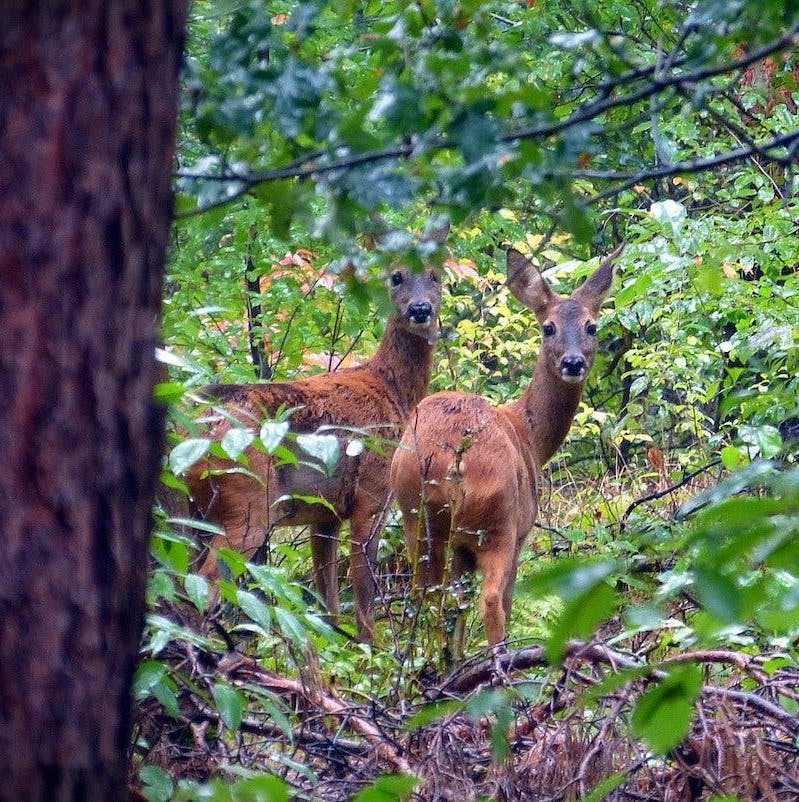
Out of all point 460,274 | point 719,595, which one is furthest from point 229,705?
point 460,274

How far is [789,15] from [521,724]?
239cm

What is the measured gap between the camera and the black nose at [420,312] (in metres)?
8.84

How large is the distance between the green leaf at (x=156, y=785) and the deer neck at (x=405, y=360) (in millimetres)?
6055

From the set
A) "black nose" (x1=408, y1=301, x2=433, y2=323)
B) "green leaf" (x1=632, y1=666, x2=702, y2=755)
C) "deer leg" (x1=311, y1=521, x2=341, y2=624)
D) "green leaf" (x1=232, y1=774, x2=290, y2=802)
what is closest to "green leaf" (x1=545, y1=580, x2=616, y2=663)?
"green leaf" (x1=632, y1=666, x2=702, y2=755)

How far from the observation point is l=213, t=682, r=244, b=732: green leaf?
Answer: 2980mm

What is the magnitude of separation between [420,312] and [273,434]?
5.59 m

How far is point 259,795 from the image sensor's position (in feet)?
6.60

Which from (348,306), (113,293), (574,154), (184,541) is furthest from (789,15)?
(348,306)

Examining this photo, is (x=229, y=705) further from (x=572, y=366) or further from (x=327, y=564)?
(x=572, y=366)

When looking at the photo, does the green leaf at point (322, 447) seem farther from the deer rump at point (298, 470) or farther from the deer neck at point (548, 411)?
the deer neck at point (548, 411)

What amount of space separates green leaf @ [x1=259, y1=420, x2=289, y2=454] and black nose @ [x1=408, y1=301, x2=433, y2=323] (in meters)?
5.51

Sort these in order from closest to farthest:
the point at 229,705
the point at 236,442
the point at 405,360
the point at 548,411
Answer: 1. the point at 229,705
2. the point at 236,442
3. the point at 548,411
4. the point at 405,360

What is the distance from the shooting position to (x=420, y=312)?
29.1ft

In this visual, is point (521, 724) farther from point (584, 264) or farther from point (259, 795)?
point (584, 264)
